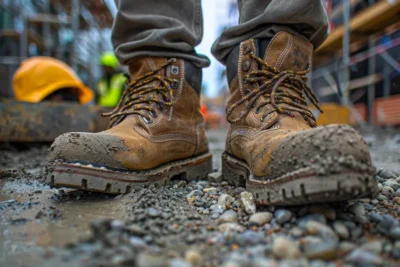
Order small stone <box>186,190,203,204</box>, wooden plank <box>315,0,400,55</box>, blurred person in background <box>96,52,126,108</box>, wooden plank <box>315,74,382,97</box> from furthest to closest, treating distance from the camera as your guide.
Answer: blurred person in background <box>96,52,126,108</box> → wooden plank <box>315,74,382,97</box> → wooden plank <box>315,0,400,55</box> → small stone <box>186,190,203,204</box>

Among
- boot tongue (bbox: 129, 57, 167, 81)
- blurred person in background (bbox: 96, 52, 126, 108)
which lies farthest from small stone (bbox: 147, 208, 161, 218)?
blurred person in background (bbox: 96, 52, 126, 108)

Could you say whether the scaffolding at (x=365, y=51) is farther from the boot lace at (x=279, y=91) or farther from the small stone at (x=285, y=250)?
the small stone at (x=285, y=250)

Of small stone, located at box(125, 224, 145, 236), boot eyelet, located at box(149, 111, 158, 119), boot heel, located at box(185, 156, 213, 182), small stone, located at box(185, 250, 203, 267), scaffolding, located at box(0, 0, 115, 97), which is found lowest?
small stone, located at box(185, 250, 203, 267)

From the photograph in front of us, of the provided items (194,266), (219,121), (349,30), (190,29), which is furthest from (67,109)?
(219,121)

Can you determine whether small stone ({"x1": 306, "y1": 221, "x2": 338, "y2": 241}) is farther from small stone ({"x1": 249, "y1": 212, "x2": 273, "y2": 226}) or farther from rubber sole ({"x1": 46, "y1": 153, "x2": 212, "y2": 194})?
rubber sole ({"x1": 46, "y1": 153, "x2": 212, "y2": 194})

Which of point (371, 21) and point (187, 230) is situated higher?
point (371, 21)

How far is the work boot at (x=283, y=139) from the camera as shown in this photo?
0.69 metres

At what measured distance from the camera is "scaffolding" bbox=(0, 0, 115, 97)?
6059mm

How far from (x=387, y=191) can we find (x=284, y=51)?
22.6 inches

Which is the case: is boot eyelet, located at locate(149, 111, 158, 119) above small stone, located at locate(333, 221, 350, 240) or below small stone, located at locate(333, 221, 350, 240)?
above

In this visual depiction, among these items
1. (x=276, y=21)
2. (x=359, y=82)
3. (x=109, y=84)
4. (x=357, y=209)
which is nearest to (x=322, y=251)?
(x=357, y=209)

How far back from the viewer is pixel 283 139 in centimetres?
83

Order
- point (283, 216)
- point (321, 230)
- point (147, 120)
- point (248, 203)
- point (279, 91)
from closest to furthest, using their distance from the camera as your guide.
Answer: point (321, 230) → point (283, 216) → point (248, 203) → point (279, 91) → point (147, 120)

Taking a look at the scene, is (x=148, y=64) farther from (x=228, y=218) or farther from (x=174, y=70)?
(x=228, y=218)
